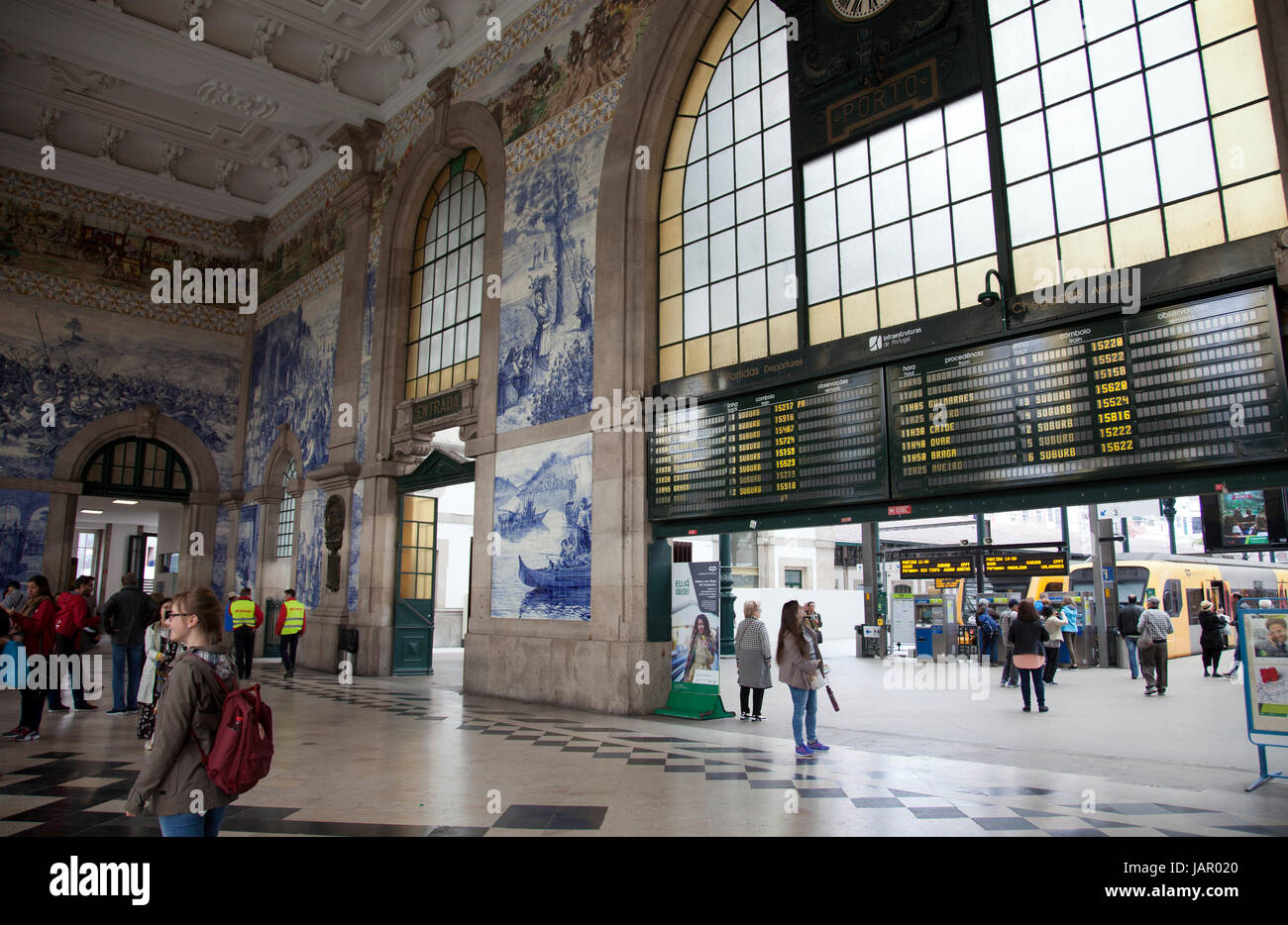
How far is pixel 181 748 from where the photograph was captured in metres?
3.09

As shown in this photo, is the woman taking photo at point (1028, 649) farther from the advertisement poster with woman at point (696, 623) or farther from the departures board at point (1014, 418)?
the departures board at point (1014, 418)

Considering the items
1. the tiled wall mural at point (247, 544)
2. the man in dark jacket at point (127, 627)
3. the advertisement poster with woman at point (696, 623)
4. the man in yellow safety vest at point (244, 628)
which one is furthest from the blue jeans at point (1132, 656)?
the tiled wall mural at point (247, 544)

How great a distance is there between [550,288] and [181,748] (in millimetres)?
9675

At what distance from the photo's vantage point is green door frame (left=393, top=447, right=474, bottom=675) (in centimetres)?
1389

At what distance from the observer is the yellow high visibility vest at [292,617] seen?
15260 millimetres

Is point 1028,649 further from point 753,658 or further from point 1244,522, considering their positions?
point 753,658

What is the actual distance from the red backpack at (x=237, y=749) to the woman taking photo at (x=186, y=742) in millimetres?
29

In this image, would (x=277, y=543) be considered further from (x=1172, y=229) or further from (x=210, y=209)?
(x=1172, y=229)

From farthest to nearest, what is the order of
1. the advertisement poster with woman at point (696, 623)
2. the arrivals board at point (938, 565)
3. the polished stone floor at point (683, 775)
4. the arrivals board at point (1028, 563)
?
the arrivals board at point (938, 565)
the arrivals board at point (1028, 563)
the advertisement poster with woman at point (696, 623)
the polished stone floor at point (683, 775)

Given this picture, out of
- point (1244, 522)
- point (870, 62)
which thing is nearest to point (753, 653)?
point (1244, 522)

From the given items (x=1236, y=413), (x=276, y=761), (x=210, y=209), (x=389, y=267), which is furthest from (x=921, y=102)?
(x=210, y=209)

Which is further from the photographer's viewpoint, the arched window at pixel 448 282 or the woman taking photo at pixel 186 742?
the arched window at pixel 448 282

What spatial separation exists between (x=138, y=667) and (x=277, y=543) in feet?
31.7

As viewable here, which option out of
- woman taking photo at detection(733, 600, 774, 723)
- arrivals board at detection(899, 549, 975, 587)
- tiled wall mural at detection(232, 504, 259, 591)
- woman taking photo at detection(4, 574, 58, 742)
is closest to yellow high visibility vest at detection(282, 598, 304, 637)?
tiled wall mural at detection(232, 504, 259, 591)
